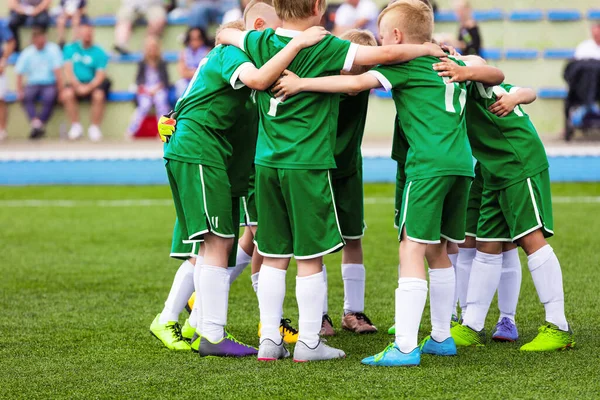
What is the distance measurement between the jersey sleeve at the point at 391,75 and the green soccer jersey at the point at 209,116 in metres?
0.66

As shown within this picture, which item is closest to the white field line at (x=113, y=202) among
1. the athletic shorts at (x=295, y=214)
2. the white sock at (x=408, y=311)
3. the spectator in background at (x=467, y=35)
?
the spectator in background at (x=467, y=35)

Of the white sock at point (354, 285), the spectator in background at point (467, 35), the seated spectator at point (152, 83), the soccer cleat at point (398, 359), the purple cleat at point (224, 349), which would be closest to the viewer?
the soccer cleat at point (398, 359)

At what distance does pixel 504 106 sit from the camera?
4371 millimetres

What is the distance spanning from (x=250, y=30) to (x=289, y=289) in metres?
2.42

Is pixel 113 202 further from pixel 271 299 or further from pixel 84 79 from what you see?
pixel 271 299

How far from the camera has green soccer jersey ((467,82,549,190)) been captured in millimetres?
4434

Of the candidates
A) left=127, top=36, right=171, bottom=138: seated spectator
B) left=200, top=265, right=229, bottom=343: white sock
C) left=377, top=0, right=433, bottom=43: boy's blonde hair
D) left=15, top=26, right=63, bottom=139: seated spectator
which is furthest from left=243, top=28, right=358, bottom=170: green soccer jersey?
left=15, top=26, right=63, bottom=139: seated spectator

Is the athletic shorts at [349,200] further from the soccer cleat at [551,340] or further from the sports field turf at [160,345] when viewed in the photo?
the soccer cleat at [551,340]

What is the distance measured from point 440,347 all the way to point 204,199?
1.26 meters

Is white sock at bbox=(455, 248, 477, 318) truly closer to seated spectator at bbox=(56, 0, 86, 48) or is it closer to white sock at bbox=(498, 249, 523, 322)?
white sock at bbox=(498, 249, 523, 322)

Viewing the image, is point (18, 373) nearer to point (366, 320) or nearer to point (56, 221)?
point (366, 320)

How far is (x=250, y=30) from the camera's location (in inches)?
173

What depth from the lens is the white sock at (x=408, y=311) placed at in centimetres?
402

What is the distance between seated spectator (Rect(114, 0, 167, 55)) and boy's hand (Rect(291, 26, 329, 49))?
1250 cm
